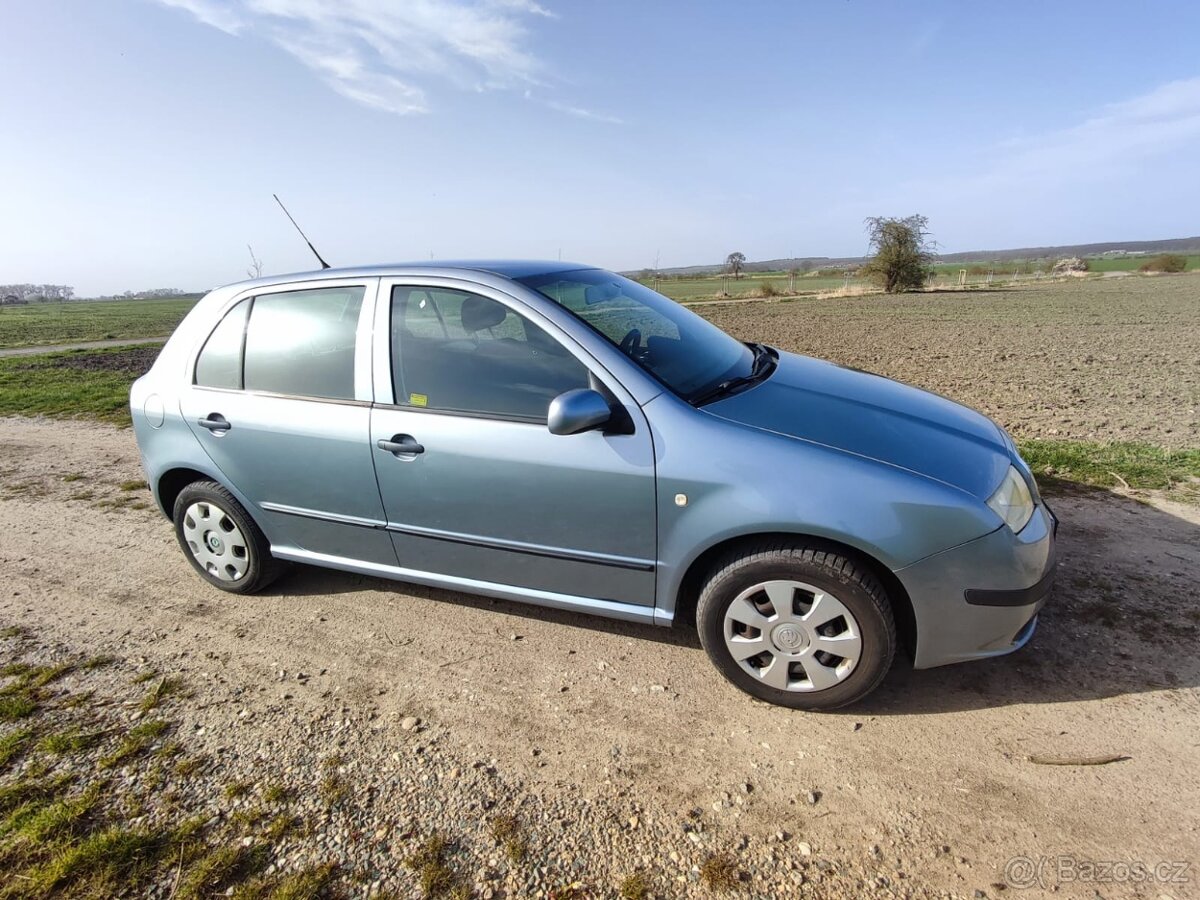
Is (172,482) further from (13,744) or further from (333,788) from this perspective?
(333,788)

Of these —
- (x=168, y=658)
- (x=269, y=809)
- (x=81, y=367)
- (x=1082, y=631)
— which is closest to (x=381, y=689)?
(x=269, y=809)

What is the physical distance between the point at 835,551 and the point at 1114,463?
3.96 metres

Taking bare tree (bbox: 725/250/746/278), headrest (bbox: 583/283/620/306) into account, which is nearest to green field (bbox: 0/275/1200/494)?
headrest (bbox: 583/283/620/306)

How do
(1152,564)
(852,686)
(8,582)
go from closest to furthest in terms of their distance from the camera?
1. (852,686)
2. (1152,564)
3. (8,582)

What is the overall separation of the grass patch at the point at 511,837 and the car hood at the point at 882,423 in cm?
164

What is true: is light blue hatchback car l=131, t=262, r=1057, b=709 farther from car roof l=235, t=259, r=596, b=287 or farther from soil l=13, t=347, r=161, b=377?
soil l=13, t=347, r=161, b=377

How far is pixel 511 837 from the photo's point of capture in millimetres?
2012

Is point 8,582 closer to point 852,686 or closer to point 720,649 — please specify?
point 720,649

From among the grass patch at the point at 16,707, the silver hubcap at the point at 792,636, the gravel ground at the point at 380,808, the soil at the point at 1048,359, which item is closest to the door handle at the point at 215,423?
the gravel ground at the point at 380,808

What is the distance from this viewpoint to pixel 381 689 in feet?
9.11

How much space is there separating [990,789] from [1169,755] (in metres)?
0.68

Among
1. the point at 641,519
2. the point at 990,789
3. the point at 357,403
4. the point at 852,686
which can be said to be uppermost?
the point at 357,403

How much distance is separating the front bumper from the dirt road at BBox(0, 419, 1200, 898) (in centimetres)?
31

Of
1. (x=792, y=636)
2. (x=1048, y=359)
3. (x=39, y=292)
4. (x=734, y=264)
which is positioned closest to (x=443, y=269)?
(x=792, y=636)
